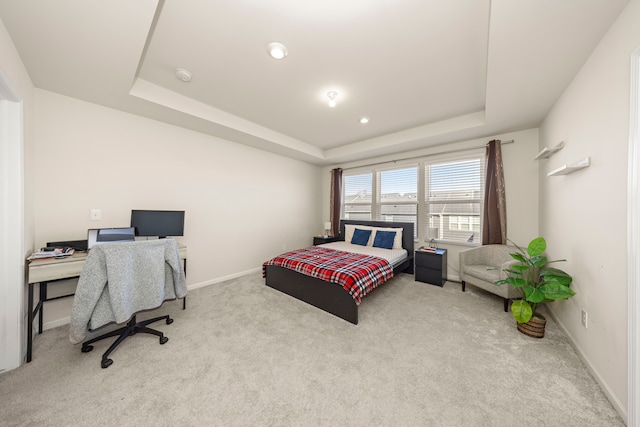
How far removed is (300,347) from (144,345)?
56.0 inches

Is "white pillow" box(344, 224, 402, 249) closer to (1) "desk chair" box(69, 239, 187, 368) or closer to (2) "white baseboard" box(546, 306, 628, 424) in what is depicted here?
(2) "white baseboard" box(546, 306, 628, 424)

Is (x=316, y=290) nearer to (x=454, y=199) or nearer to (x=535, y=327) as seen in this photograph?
(x=535, y=327)

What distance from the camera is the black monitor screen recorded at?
2602 mm

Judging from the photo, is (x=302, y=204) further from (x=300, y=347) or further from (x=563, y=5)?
(x=563, y=5)

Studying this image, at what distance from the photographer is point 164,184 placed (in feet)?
9.89

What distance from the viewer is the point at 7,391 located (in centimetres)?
144

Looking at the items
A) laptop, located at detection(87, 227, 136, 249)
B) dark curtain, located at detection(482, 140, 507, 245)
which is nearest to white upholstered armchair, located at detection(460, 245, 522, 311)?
dark curtain, located at detection(482, 140, 507, 245)

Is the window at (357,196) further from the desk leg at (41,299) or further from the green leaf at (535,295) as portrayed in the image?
the desk leg at (41,299)

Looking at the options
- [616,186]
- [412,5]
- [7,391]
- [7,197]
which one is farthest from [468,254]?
[7,197]

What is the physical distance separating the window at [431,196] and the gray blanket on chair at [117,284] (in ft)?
13.0

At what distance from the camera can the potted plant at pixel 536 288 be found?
183cm

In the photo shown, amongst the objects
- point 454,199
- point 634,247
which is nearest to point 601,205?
point 634,247

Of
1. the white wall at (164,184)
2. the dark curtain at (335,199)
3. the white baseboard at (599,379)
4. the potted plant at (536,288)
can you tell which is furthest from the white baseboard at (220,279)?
the white baseboard at (599,379)

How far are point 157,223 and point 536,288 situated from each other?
4.21 meters
